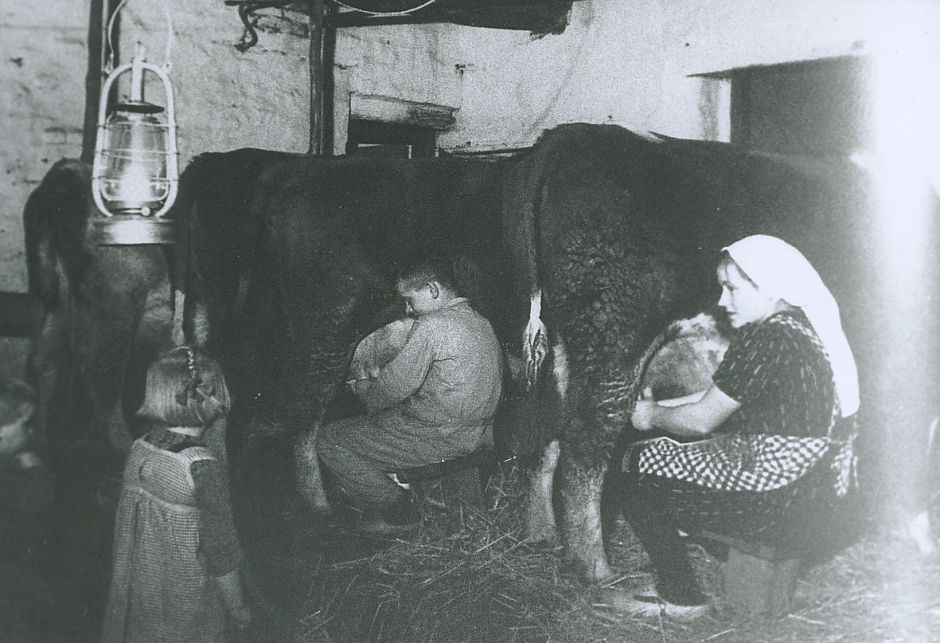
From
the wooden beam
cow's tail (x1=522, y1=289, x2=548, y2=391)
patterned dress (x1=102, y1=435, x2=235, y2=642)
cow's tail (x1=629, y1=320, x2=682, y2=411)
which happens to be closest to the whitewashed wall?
the wooden beam

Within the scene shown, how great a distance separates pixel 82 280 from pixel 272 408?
0.78 m

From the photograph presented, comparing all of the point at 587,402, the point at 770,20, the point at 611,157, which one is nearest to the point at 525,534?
the point at 587,402

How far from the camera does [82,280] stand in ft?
10.2

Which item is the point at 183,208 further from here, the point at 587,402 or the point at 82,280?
the point at 587,402

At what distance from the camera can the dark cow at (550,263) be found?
121 inches

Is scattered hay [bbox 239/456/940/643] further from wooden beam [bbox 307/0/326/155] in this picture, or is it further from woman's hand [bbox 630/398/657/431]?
wooden beam [bbox 307/0/326/155]

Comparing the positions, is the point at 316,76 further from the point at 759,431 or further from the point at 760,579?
the point at 760,579

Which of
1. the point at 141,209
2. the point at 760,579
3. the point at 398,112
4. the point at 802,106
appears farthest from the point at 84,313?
the point at 802,106

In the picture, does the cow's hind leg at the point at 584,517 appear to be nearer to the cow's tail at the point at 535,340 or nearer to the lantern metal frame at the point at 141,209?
the cow's tail at the point at 535,340

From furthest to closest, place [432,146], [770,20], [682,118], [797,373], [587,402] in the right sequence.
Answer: [432,146] < [682,118] < [770,20] < [587,402] < [797,373]

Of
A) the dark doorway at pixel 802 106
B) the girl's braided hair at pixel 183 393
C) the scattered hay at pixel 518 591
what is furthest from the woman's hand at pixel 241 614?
the dark doorway at pixel 802 106

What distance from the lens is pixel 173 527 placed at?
268cm

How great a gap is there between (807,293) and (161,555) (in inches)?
85.5

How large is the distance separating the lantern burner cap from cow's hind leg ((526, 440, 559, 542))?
1.73 meters
